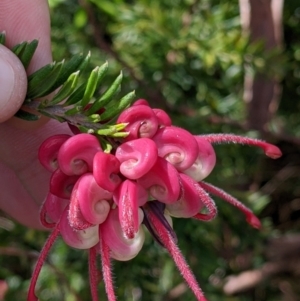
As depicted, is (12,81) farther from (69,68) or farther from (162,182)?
(162,182)

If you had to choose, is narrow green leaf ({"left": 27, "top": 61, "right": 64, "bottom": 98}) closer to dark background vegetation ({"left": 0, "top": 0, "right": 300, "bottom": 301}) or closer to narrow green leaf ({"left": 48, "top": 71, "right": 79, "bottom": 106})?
narrow green leaf ({"left": 48, "top": 71, "right": 79, "bottom": 106})

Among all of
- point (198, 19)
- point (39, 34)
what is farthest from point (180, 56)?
point (39, 34)

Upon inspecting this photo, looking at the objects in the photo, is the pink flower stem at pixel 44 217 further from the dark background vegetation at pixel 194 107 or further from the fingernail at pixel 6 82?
the dark background vegetation at pixel 194 107

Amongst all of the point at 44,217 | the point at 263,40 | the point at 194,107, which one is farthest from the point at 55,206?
the point at 194,107

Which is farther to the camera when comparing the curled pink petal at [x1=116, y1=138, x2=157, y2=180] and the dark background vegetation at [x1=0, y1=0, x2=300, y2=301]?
the dark background vegetation at [x1=0, y1=0, x2=300, y2=301]

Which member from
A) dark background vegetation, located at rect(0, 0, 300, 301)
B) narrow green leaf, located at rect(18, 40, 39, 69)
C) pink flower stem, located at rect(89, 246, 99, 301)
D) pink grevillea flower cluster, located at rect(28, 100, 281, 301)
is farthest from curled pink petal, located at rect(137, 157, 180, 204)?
dark background vegetation, located at rect(0, 0, 300, 301)

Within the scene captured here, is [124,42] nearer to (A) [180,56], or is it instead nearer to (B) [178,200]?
(A) [180,56]

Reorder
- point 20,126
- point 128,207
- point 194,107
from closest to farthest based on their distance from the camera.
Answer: point 128,207 → point 20,126 → point 194,107
